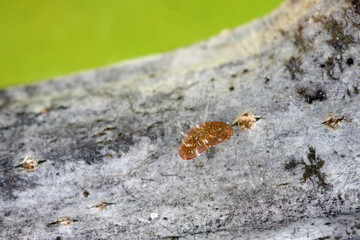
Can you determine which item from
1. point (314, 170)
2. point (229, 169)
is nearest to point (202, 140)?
point (229, 169)

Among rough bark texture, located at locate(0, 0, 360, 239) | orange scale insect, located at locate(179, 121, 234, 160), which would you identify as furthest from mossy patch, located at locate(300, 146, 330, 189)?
orange scale insect, located at locate(179, 121, 234, 160)

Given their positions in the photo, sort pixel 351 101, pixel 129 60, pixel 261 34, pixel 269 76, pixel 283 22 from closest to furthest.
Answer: pixel 351 101 → pixel 269 76 → pixel 283 22 → pixel 261 34 → pixel 129 60

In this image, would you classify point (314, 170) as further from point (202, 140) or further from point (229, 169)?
point (202, 140)

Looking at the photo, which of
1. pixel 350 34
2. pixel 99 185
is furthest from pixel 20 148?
pixel 350 34

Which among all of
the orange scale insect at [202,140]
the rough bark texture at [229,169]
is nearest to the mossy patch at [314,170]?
the rough bark texture at [229,169]

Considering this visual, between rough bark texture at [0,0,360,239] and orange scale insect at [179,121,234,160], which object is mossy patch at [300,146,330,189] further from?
orange scale insect at [179,121,234,160]

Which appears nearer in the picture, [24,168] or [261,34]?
[24,168]

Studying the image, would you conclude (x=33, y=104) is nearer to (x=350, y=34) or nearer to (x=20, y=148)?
(x=20, y=148)

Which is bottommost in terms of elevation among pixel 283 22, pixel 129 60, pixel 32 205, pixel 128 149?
pixel 32 205
